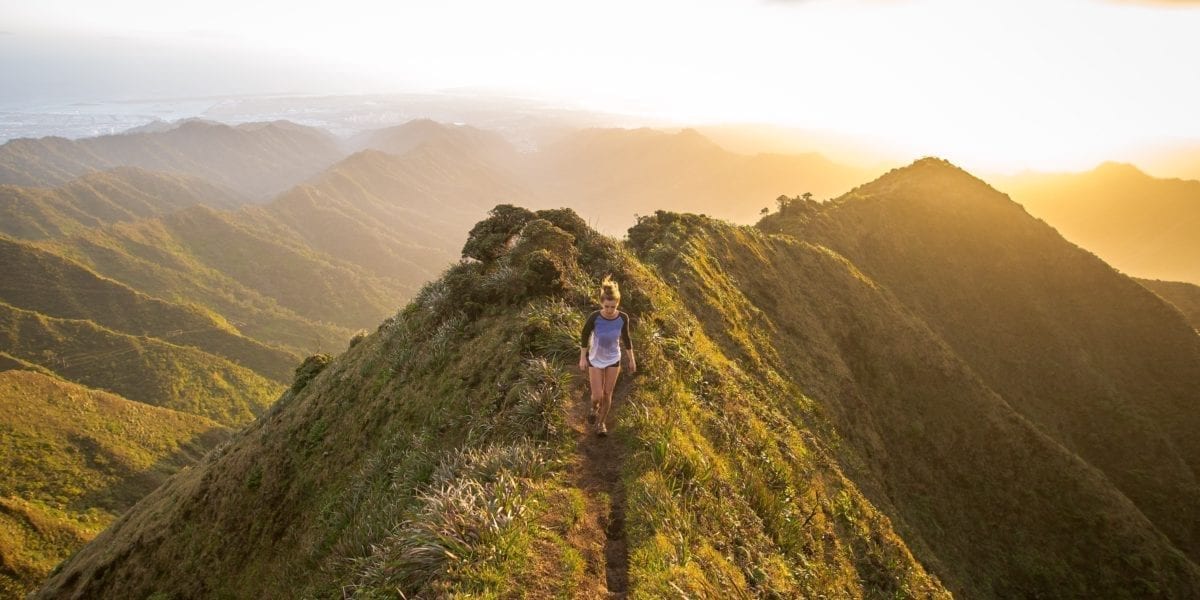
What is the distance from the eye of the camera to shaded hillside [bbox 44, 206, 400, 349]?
15312 centimetres

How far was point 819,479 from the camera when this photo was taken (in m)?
13.5

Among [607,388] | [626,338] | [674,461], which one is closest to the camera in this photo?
[674,461]

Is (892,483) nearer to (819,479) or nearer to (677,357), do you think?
(819,479)

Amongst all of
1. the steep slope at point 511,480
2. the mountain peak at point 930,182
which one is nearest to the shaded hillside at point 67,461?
the steep slope at point 511,480

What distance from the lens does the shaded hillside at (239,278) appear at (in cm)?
15312

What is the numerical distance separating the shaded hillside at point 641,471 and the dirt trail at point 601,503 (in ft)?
0.11

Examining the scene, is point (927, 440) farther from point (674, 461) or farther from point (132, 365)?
point (132, 365)

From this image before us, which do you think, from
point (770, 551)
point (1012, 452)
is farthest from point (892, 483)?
point (770, 551)

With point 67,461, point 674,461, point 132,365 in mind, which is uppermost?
point 674,461

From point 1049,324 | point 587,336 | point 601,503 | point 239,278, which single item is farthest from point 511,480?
point 239,278

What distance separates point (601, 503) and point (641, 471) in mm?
866

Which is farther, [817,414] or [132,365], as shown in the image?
[132,365]

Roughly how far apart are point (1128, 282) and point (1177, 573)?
34487 millimetres

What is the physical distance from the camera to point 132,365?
96.6 m
